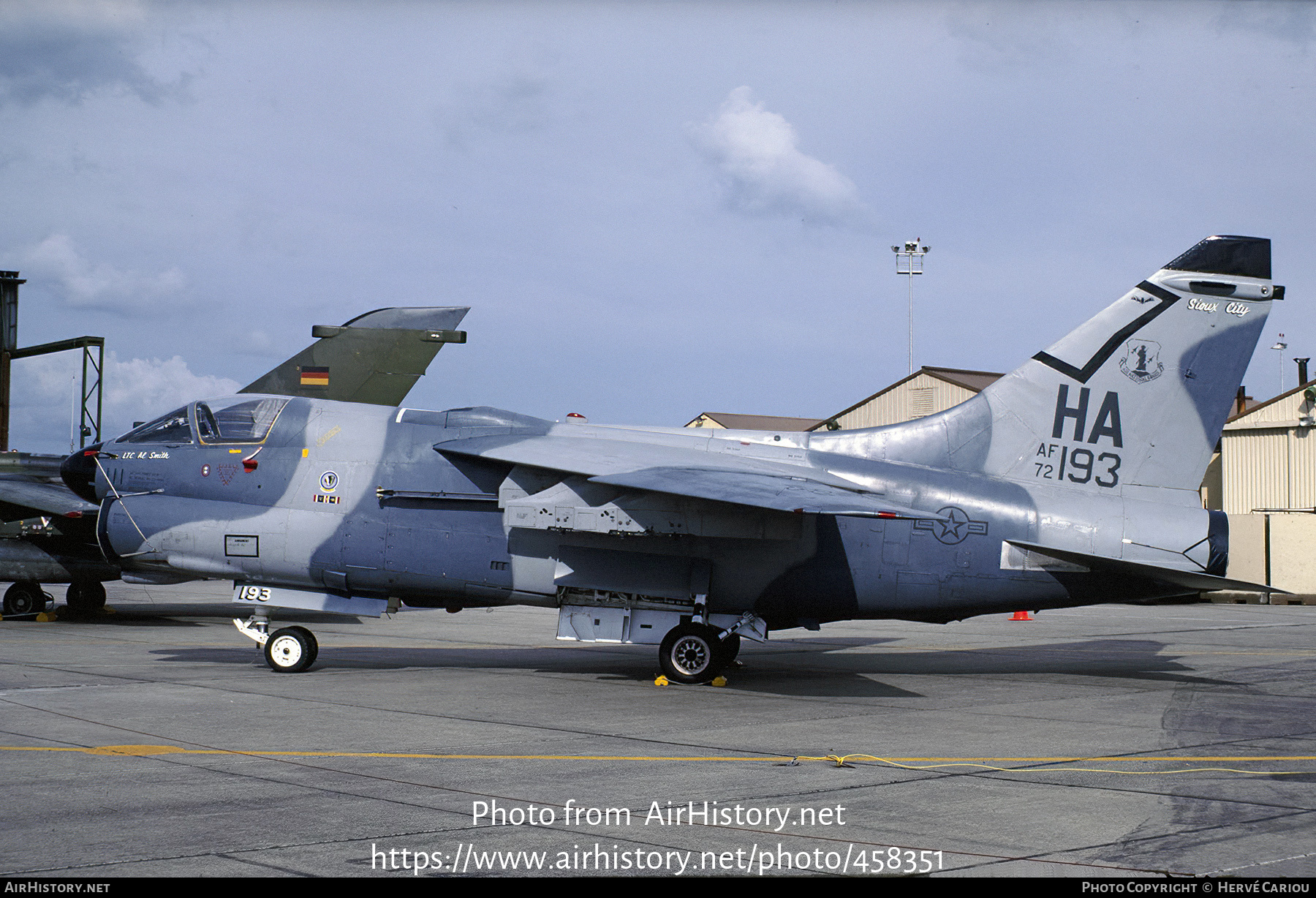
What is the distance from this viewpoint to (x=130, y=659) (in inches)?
696

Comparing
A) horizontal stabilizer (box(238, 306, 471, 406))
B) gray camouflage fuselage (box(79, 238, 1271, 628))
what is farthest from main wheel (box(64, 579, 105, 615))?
gray camouflage fuselage (box(79, 238, 1271, 628))

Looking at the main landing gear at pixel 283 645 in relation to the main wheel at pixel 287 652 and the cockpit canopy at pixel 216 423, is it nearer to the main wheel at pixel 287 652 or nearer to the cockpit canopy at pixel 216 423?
the main wheel at pixel 287 652

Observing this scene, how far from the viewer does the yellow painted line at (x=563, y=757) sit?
32.1 feet

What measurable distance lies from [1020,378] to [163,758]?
11952 mm

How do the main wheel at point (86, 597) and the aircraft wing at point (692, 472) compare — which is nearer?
the aircraft wing at point (692, 472)

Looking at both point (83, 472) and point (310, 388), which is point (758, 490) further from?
point (310, 388)

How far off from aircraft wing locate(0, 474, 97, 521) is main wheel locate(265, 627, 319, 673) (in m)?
10.2

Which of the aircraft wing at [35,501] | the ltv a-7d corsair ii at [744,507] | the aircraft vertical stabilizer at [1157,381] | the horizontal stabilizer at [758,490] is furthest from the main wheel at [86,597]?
the aircraft vertical stabilizer at [1157,381]

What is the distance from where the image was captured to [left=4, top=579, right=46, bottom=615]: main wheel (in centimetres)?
2569

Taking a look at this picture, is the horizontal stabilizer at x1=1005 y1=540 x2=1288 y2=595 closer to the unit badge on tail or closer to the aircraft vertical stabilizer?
the aircraft vertical stabilizer

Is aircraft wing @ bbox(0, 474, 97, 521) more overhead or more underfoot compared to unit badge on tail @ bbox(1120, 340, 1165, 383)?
more underfoot

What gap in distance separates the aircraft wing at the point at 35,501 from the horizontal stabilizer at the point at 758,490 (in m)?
15.5

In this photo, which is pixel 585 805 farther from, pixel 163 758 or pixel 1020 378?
pixel 1020 378
